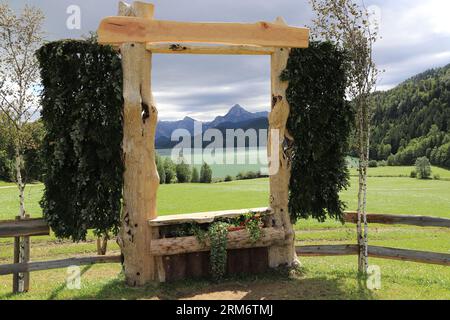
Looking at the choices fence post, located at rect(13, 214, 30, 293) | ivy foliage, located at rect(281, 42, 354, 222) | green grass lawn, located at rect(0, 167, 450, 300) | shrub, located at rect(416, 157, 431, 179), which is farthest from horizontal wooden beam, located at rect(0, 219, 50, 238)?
shrub, located at rect(416, 157, 431, 179)

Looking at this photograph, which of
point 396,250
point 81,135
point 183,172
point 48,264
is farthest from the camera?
point 183,172

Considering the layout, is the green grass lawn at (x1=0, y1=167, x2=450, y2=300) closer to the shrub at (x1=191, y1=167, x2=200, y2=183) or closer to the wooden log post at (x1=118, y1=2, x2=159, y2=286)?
the wooden log post at (x1=118, y1=2, x2=159, y2=286)

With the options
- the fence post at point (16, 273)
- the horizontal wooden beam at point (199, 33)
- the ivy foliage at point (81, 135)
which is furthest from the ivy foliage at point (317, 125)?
the fence post at point (16, 273)

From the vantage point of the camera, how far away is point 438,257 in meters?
8.67

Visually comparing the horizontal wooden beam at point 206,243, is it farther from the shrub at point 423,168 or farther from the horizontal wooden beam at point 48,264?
the shrub at point 423,168

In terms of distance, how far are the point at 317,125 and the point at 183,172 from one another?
40.9 metres

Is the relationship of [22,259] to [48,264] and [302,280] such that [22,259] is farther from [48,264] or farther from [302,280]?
[302,280]

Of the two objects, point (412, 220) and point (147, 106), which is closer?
point (147, 106)

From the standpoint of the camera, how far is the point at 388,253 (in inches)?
365

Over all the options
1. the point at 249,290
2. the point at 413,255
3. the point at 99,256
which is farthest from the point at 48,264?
the point at 413,255

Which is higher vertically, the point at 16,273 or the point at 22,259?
the point at 22,259

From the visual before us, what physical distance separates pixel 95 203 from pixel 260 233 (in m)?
3.48

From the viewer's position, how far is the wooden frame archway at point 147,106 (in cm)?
796

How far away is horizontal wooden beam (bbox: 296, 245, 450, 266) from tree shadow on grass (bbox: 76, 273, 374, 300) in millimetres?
1118
